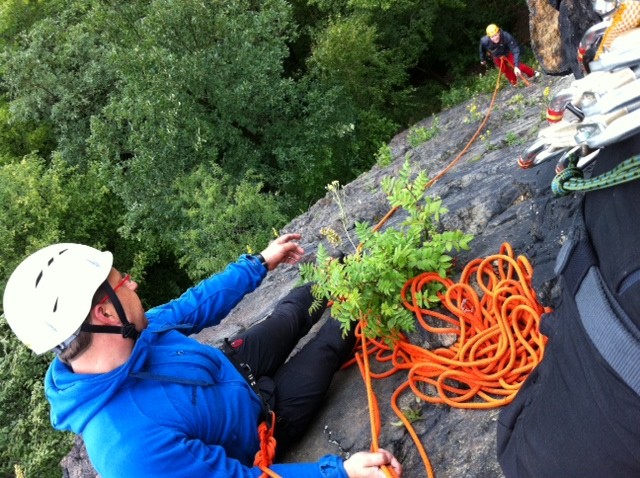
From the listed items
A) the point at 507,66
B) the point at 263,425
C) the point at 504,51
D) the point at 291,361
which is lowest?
A: the point at 507,66

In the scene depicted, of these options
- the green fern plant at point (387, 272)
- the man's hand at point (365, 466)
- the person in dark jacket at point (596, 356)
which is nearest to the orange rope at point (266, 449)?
the man's hand at point (365, 466)

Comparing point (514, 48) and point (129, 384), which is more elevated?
point (129, 384)

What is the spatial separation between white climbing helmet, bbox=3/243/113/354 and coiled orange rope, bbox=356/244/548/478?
141 centimetres

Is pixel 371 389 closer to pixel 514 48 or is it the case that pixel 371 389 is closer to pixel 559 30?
pixel 559 30

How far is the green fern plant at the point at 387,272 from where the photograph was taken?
2844 millimetres

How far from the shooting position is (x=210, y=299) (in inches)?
130

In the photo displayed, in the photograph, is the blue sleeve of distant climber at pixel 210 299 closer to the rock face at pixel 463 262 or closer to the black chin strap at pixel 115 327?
the black chin strap at pixel 115 327

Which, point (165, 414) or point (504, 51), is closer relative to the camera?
point (165, 414)

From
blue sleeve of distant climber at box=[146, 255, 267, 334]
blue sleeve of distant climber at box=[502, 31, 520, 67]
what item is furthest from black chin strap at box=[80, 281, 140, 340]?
blue sleeve of distant climber at box=[502, 31, 520, 67]

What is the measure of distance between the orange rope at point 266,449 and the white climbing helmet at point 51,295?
0.99 meters

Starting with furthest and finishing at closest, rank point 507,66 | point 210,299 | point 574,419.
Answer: point 507,66 → point 210,299 → point 574,419

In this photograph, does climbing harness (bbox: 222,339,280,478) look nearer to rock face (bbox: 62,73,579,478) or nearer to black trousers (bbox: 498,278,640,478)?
rock face (bbox: 62,73,579,478)

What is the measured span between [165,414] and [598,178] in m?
1.88

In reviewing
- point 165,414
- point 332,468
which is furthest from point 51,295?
point 332,468
